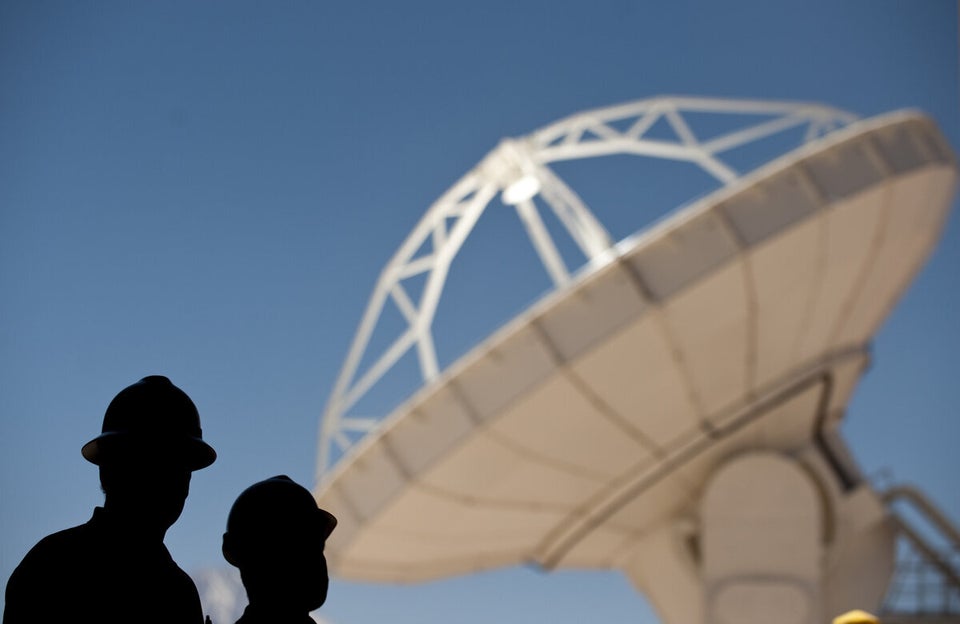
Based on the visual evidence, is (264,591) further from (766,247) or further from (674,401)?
(674,401)

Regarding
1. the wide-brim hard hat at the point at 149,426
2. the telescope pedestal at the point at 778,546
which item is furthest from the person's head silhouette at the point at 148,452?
the telescope pedestal at the point at 778,546

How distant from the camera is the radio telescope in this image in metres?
11.8

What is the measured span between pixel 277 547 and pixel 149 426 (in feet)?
1.06

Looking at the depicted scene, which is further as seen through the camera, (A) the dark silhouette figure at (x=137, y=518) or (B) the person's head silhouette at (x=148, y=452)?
(B) the person's head silhouette at (x=148, y=452)

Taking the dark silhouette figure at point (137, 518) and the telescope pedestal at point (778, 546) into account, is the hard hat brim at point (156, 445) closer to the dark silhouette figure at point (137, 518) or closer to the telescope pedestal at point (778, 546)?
the dark silhouette figure at point (137, 518)

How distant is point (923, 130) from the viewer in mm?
13828

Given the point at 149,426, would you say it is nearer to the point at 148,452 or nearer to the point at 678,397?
the point at 148,452

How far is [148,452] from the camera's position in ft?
7.38

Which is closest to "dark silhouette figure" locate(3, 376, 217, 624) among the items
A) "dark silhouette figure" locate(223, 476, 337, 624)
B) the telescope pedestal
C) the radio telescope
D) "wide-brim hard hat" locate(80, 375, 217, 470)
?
"wide-brim hard hat" locate(80, 375, 217, 470)

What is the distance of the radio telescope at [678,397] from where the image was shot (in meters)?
11.8

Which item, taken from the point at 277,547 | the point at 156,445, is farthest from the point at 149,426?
the point at 277,547

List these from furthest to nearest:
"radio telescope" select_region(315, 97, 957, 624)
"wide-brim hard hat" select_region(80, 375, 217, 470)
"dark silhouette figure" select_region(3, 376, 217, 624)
→ "radio telescope" select_region(315, 97, 957, 624) → "wide-brim hard hat" select_region(80, 375, 217, 470) → "dark silhouette figure" select_region(3, 376, 217, 624)

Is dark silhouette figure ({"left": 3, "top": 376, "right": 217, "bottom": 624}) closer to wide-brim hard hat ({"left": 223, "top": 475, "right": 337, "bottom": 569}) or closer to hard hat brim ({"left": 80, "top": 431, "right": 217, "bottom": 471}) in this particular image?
hard hat brim ({"left": 80, "top": 431, "right": 217, "bottom": 471})

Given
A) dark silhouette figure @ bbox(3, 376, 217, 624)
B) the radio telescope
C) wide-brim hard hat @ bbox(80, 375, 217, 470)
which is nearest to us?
dark silhouette figure @ bbox(3, 376, 217, 624)
